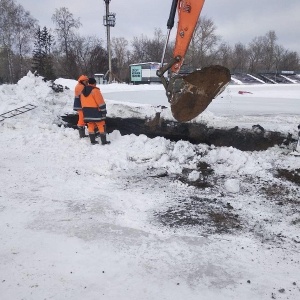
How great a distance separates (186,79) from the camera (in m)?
4.94

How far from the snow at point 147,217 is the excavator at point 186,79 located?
1.08 m

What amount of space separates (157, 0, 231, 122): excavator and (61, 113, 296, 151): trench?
5.43 feet

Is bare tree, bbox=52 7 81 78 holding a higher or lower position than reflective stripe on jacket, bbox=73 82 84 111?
higher

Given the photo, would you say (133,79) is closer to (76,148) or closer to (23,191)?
(76,148)

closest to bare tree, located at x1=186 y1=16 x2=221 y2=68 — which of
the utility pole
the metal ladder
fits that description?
the utility pole

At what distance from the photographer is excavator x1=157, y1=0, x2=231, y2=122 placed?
4.76m

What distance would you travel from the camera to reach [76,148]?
251 inches

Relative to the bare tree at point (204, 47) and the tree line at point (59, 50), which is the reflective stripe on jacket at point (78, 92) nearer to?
the tree line at point (59, 50)

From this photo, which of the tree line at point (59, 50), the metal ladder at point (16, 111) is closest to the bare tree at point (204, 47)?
the tree line at point (59, 50)

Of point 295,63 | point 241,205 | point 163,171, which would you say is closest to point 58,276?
point 241,205

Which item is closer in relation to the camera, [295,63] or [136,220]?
[136,220]

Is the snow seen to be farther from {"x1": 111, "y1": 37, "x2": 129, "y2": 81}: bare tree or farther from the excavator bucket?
{"x1": 111, "y1": 37, "x2": 129, "y2": 81}: bare tree

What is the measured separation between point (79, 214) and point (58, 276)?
1.14 meters

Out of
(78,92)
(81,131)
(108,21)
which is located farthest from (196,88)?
(108,21)
